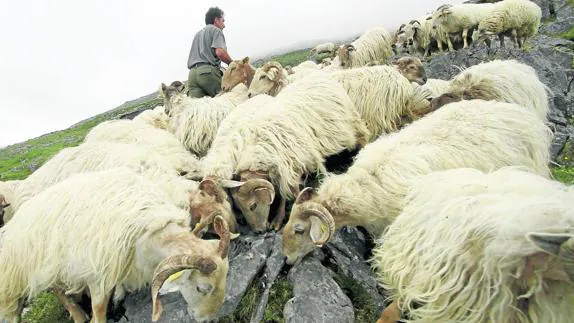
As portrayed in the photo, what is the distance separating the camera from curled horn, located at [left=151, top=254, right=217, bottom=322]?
14.6 feet

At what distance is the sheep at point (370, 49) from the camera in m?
14.9

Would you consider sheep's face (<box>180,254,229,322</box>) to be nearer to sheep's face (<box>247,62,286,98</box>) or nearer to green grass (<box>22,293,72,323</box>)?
green grass (<box>22,293,72,323</box>)

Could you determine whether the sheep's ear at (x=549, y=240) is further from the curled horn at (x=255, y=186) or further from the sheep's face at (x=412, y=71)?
the sheep's face at (x=412, y=71)

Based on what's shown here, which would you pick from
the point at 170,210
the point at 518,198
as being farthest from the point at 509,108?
the point at 170,210

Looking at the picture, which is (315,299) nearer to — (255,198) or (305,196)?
(305,196)

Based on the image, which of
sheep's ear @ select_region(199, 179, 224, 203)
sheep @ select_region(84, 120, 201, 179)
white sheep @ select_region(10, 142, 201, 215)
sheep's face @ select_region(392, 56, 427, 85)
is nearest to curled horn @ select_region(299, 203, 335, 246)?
sheep's ear @ select_region(199, 179, 224, 203)

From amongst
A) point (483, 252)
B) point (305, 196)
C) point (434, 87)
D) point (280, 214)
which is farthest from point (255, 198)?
point (434, 87)

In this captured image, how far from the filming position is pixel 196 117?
905 cm

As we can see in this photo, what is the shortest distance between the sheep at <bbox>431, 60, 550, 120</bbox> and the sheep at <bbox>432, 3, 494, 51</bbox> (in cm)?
1032

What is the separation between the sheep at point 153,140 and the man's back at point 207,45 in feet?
9.03

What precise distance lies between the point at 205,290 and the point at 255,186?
1.95 meters

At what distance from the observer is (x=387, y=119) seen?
8547mm

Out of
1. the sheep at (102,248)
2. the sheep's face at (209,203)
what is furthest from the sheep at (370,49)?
the sheep at (102,248)

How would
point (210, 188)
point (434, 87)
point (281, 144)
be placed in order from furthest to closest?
point (434, 87), point (281, 144), point (210, 188)
